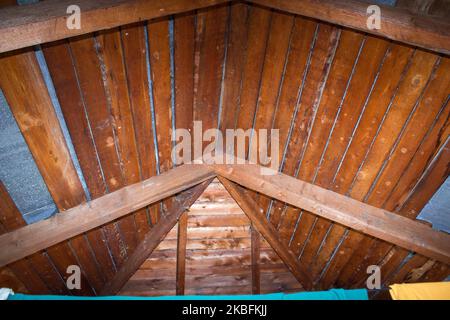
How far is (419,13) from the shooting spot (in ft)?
6.23

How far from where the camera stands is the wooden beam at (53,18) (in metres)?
1.60

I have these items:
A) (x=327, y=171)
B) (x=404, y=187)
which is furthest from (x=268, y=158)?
(x=404, y=187)

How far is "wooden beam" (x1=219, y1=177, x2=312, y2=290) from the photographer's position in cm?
371

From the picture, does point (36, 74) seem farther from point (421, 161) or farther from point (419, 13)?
point (421, 161)

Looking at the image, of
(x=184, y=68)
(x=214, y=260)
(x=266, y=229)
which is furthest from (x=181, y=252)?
(x=184, y=68)

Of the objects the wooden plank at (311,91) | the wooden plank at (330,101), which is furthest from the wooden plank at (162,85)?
the wooden plank at (330,101)

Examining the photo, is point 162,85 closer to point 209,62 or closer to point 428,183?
point 209,62

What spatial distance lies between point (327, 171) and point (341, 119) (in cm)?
51

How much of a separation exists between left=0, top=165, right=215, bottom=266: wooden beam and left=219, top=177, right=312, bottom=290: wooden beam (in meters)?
0.58

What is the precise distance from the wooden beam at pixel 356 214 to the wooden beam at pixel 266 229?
1.73 feet

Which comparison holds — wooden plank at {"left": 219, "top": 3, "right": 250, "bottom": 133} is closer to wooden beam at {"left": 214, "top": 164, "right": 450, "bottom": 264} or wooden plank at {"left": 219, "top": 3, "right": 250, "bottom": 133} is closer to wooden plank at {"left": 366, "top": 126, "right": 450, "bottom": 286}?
wooden beam at {"left": 214, "top": 164, "right": 450, "bottom": 264}

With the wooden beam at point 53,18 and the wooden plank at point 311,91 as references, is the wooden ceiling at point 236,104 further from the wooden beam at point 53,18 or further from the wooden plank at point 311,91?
the wooden beam at point 53,18

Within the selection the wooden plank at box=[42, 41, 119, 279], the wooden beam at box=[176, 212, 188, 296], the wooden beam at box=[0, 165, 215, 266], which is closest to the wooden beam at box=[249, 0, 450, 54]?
the wooden plank at box=[42, 41, 119, 279]

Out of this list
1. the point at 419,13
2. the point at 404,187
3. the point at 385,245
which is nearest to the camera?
the point at 419,13
